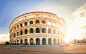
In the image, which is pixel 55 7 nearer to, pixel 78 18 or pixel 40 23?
pixel 78 18

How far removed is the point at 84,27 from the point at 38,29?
18684mm

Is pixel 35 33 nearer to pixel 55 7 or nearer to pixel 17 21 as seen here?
pixel 17 21

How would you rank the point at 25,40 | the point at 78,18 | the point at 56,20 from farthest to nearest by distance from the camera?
the point at 56,20 → the point at 25,40 → the point at 78,18

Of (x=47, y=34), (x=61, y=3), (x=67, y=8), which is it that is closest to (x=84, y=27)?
(x=67, y=8)

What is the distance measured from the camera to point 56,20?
34.9 meters

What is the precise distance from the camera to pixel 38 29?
30.7m

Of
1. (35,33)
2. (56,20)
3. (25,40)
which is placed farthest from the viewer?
(56,20)

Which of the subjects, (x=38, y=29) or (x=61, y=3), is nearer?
(x=61, y=3)

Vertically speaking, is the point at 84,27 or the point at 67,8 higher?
the point at 67,8

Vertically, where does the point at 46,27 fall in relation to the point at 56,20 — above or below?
below

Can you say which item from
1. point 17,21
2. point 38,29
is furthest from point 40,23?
point 17,21

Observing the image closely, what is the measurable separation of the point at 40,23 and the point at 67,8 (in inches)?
689

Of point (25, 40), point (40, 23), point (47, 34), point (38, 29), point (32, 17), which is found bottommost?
point (25, 40)

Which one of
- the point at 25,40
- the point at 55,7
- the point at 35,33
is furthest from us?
the point at 25,40
